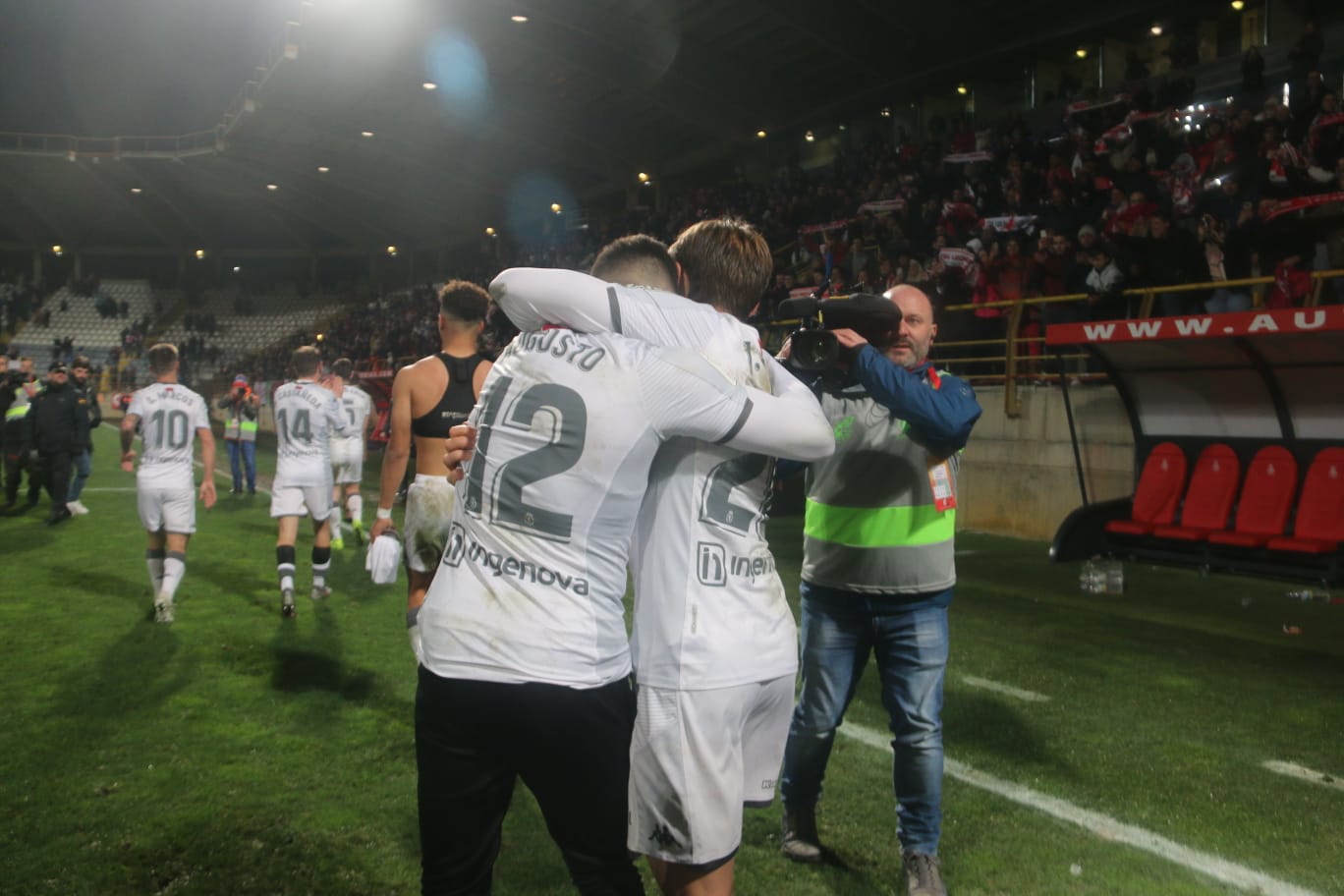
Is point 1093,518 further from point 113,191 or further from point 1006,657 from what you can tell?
point 113,191

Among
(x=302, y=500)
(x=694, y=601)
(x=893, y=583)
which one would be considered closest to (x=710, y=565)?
(x=694, y=601)

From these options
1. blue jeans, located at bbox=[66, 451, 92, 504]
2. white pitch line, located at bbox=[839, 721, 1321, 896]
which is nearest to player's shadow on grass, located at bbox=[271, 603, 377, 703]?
white pitch line, located at bbox=[839, 721, 1321, 896]

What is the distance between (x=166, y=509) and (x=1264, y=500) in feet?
32.3

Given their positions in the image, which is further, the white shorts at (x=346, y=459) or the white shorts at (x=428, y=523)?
the white shorts at (x=346, y=459)

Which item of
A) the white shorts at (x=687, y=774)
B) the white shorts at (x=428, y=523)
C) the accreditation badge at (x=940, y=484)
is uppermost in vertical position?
the accreditation badge at (x=940, y=484)

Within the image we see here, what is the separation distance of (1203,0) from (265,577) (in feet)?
66.0

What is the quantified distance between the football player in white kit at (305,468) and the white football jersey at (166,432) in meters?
0.85

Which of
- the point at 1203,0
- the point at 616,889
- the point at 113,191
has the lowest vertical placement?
the point at 616,889

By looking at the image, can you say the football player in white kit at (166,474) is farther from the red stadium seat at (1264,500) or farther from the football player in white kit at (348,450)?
the red stadium seat at (1264,500)

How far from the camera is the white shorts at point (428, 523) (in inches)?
208

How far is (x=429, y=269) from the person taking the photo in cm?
5091

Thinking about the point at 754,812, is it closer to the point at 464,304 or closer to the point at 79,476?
the point at 464,304

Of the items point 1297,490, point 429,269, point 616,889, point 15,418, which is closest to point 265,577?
point 15,418

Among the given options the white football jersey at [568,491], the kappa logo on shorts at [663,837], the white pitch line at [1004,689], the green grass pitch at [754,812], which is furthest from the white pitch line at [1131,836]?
the white football jersey at [568,491]
